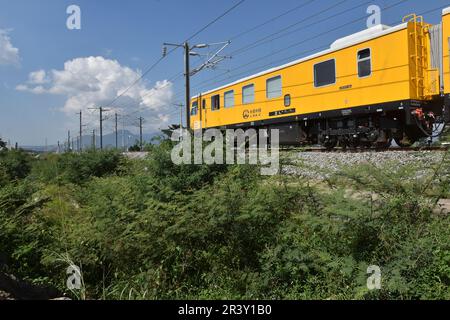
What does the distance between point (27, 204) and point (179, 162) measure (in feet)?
10.0

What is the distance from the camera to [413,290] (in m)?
3.41

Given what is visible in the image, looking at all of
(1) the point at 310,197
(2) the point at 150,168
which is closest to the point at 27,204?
(2) the point at 150,168

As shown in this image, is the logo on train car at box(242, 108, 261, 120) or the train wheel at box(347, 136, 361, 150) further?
the logo on train car at box(242, 108, 261, 120)

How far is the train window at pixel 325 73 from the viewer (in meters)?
13.0

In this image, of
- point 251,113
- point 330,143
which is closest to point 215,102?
point 251,113

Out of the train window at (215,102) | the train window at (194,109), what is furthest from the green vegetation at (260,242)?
the train window at (194,109)

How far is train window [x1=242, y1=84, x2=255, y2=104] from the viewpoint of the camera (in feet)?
56.8

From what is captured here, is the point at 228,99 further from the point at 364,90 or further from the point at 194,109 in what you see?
the point at 364,90

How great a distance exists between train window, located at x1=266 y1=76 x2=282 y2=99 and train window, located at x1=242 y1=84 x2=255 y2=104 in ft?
3.52

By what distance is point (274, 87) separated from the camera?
52.3ft

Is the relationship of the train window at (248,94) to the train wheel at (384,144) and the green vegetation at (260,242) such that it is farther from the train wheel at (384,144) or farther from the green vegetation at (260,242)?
the green vegetation at (260,242)

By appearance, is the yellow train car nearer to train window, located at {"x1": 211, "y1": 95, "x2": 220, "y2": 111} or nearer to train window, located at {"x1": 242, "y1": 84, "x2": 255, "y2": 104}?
train window, located at {"x1": 242, "y1": 84, "x2": 255, "y2": 104}

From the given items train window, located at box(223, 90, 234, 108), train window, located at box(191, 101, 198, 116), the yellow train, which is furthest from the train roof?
train window, located at box(191, 101, 198, 116)

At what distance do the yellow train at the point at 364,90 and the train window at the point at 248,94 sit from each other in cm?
9
